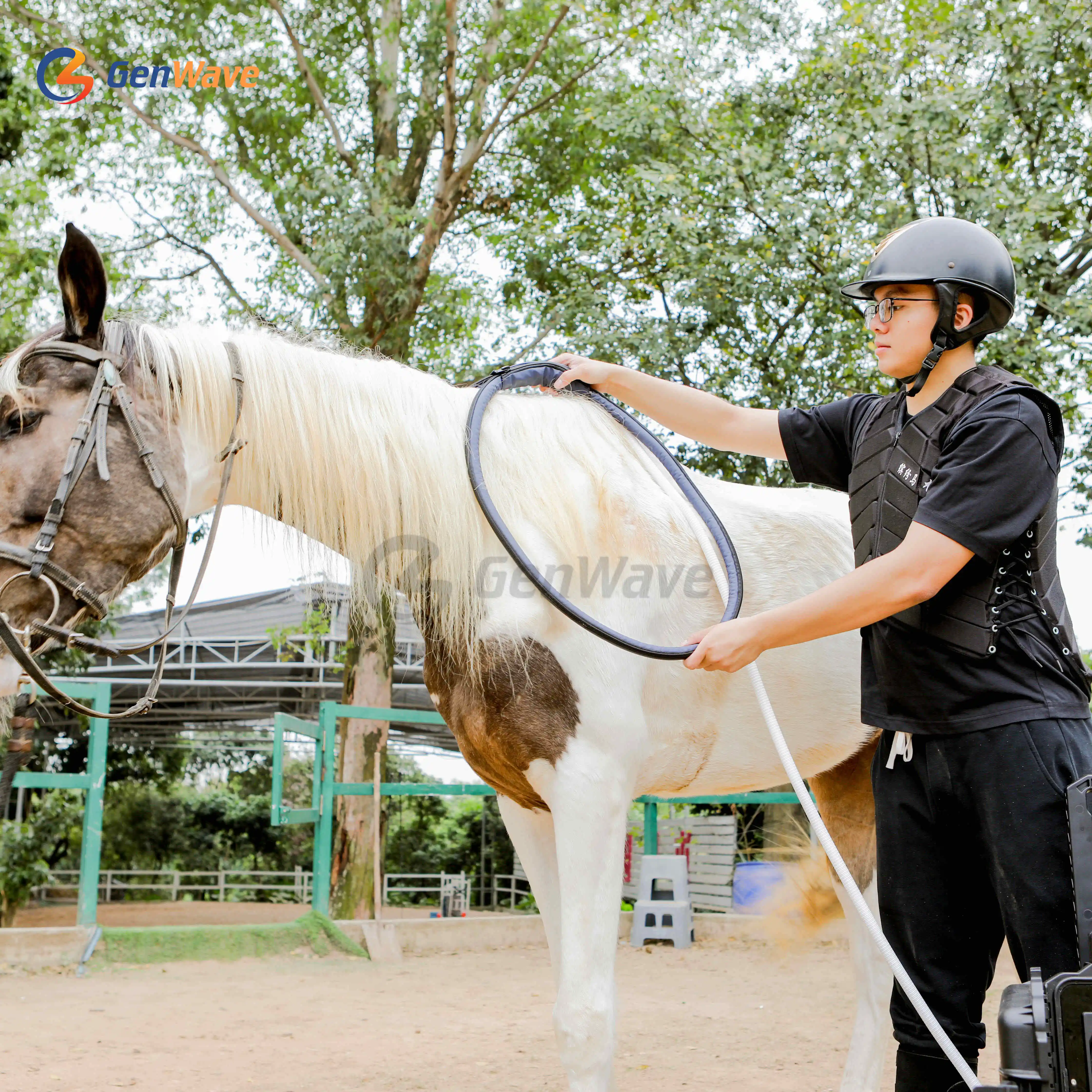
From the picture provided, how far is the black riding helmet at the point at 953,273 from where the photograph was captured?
174 centimetres

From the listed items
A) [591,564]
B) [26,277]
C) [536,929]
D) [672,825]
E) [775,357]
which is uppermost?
[26,277]

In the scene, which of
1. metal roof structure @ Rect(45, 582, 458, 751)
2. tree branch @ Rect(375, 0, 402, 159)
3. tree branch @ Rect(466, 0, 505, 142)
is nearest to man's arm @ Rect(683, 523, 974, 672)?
metal roof structure @ Rect(45, 582, 458, 751)

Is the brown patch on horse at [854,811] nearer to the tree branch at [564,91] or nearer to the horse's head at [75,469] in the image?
the horse's head at [75,469]

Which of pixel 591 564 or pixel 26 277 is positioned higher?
pixel 26 277

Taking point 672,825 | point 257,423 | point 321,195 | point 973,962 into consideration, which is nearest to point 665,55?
point 321,195

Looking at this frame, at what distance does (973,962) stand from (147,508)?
5.77ft

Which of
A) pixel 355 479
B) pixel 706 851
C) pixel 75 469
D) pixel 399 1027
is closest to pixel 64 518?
pixel 75 469

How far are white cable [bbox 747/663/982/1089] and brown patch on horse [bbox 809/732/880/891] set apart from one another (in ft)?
4.03

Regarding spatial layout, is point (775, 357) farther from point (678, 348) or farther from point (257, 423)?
point (257, 423)

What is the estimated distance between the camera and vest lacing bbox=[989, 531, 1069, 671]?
1.62 metres

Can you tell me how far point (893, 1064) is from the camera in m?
3.72

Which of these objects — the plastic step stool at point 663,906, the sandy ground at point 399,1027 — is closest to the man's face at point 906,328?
the sandy ground at point 399,1027

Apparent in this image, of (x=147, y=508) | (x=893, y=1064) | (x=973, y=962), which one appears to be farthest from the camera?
(x=893, y=1064)

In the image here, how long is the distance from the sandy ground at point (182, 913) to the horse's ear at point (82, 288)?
31.6 ft
